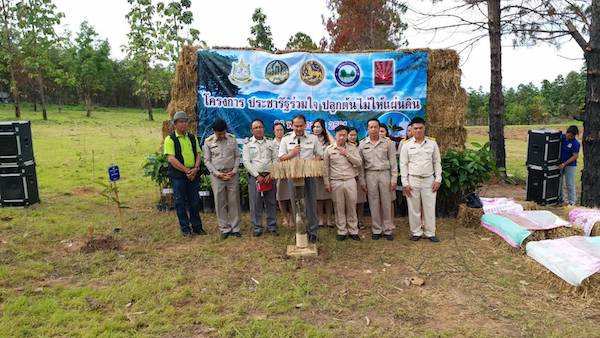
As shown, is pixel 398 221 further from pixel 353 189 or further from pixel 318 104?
pixel 318 104

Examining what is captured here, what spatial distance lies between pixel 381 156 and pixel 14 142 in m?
5.82

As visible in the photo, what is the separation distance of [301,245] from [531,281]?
2449 millimetres

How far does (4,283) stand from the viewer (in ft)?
14.5

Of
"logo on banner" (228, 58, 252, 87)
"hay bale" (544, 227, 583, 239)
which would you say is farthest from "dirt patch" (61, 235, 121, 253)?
"hay bale" (544, 227, 583, 239)

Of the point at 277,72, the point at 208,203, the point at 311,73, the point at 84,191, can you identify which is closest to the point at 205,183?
the point at 208,203

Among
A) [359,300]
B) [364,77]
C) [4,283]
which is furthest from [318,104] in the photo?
[4,283]

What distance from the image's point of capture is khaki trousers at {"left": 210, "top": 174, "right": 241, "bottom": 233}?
5797mm

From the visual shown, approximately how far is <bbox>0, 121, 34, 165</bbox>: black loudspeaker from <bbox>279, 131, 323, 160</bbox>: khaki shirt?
4.53 meters

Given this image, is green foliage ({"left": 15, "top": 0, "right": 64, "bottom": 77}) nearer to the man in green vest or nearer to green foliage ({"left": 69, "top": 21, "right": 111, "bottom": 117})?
green foliage ({"left": 69, "top": 21, "right": 111, "bottom": 117})

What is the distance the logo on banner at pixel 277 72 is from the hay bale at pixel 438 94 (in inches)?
9.6

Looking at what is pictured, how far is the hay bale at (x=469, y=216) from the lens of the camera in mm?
6145

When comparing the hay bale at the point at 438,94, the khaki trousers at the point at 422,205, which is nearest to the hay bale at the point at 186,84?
the hay bale at the point at 438,94

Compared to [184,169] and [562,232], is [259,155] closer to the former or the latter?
[184,169]

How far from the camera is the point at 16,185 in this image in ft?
23.9
